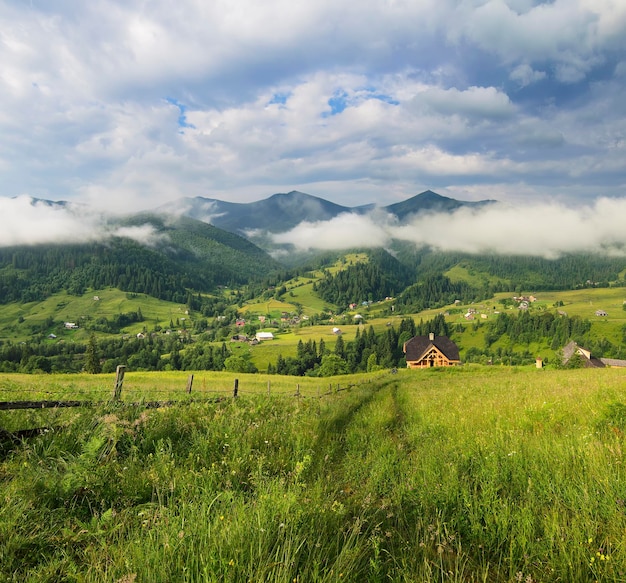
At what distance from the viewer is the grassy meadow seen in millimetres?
3123

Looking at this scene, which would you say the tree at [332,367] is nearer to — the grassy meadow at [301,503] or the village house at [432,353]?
the village house at [432,353]

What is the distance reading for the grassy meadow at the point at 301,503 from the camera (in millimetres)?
3123

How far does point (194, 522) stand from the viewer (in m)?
3.52

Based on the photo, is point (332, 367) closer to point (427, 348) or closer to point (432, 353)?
point (427, 348)

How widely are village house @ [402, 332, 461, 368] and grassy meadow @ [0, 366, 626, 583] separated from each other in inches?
4321

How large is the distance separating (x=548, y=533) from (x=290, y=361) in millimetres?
158851

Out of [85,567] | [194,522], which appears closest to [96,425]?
[85,567]

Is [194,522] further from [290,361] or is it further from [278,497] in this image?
[290,361]

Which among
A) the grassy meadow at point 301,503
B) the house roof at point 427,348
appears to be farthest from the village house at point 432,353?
the grassy meadow at point 301,503

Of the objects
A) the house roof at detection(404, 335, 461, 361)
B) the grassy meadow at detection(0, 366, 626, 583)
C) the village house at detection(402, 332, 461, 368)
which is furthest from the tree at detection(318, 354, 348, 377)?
the grassy meadow at detection(0, 366, 626, 583)

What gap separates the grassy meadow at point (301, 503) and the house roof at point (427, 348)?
110305 millimetres

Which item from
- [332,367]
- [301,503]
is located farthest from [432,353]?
[301,503]

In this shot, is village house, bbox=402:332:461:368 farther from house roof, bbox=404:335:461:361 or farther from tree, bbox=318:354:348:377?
tree, bbox=318:354:348:377

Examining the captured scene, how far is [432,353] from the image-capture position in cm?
11394
